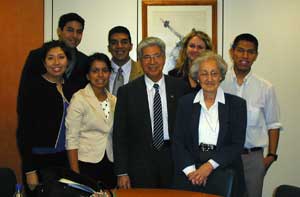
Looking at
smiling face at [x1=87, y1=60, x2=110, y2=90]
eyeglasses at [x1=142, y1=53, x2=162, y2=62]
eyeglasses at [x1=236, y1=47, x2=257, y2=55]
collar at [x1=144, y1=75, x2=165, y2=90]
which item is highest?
eyeglasses at [x1=236, y1=47, x2=257, y2=55]

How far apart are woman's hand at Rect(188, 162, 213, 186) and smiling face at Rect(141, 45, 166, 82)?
0.73m

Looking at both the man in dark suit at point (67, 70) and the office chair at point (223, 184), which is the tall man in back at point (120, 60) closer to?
the man in dark suit at point (67, 70)

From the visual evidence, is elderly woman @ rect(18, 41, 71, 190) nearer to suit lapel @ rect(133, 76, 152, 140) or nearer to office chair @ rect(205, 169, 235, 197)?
suit lapel @ rect(133, 76, 152, 140)

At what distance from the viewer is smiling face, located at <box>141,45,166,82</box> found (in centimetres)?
302

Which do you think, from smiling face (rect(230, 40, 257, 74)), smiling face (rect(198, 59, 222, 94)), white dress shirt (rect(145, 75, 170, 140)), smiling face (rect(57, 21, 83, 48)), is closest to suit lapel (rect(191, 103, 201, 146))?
smiling face (rect(198, 59, 222, 94))

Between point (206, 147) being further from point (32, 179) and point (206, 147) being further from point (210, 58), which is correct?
point (32, 179)

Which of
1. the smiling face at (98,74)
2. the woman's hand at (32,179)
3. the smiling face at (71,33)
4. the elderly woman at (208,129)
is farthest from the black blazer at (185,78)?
the woman's hand at (32,179)

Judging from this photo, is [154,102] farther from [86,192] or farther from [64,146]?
[86,192]

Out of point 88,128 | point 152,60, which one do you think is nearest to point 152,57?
point 152,60

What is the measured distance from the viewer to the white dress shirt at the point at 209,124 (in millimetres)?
2801

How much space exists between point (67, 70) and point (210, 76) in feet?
3.58

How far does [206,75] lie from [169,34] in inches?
68.0

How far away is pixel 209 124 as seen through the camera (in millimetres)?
2844

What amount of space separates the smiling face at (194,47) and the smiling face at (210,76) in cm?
57
